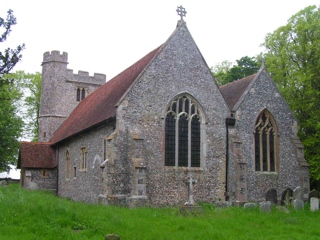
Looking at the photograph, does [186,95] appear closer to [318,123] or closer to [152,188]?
[152,188]

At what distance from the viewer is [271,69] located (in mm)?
31000

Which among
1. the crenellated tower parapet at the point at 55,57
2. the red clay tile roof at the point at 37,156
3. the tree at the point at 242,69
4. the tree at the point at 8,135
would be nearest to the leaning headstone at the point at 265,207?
the red clay tile roof at the point at 37,156

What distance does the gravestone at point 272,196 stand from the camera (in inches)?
869

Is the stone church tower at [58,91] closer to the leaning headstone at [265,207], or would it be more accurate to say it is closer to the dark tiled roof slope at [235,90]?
the dark tiled roof slope at [235,90]

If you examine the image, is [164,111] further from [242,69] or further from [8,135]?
[8,135]

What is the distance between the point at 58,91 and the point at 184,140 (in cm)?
1890

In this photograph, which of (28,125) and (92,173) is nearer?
(92,173)

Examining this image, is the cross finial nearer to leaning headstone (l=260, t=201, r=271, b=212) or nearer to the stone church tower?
leaning headstone (l=260, t=201, r=271, b=212)

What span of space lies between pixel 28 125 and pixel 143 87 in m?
35.0

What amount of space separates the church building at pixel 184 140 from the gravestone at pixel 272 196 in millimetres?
79

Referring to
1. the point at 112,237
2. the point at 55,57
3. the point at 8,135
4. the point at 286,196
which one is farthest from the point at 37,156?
the point at 112,237

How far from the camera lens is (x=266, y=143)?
75.8 feet

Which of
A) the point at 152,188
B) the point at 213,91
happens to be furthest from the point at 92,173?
the point at 213,91

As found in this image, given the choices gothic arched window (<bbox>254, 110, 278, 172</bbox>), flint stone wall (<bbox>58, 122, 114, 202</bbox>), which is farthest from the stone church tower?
gothic arched window (<bbox>254, 110, 278, 172</bbox>)
